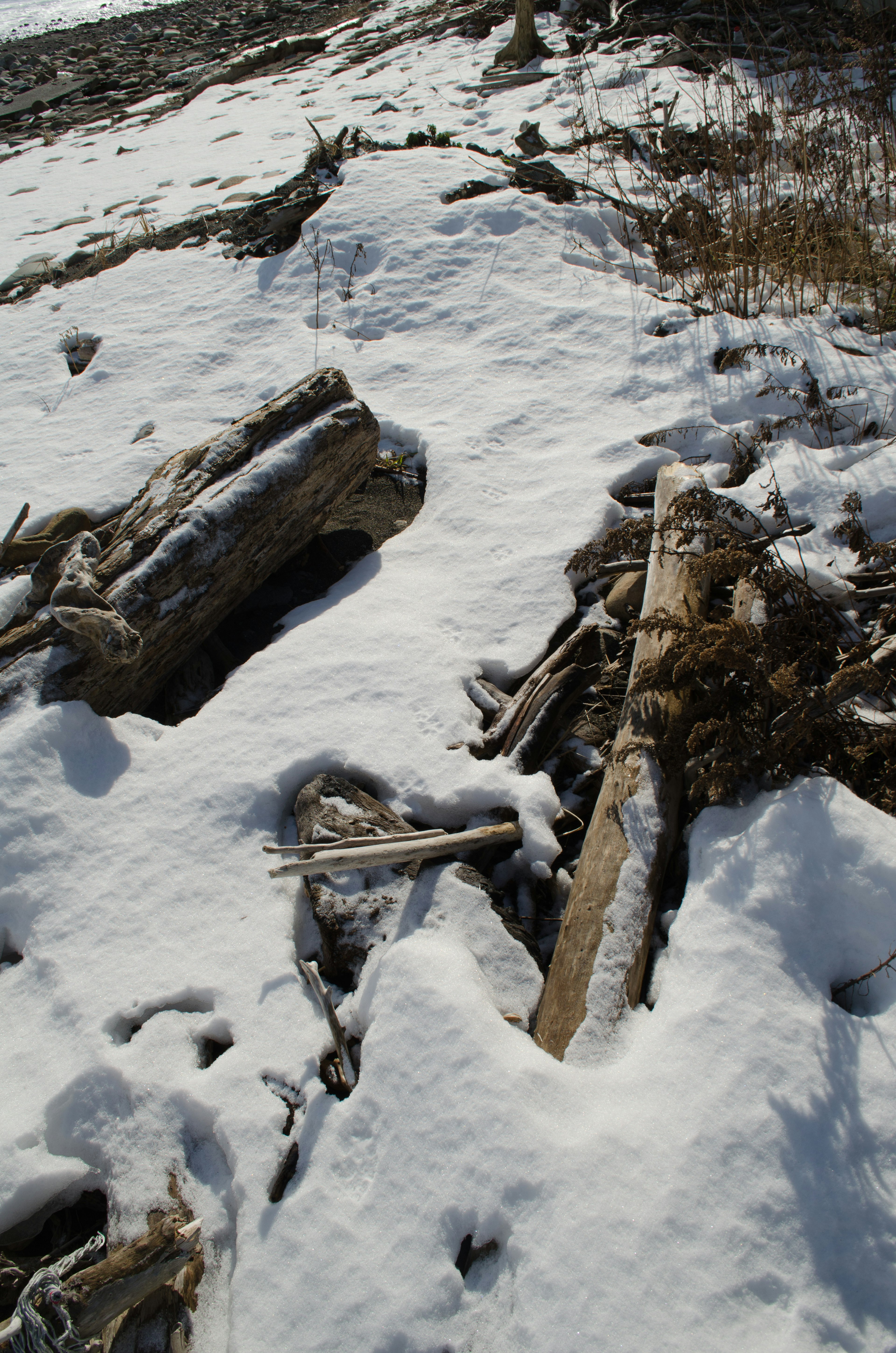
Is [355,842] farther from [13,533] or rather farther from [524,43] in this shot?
[524,43]

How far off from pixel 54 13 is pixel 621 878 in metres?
41.4

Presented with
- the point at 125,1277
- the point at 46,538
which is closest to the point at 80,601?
the point at 46,538

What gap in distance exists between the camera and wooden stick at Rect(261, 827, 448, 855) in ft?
7.29

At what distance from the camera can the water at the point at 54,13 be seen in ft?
83.1

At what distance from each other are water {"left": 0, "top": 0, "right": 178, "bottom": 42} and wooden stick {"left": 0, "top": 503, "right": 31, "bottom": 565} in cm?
2872

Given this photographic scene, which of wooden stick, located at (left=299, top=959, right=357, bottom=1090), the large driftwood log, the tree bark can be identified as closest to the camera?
wooden stick, located at (left=299, top=959, right=357, bottom=1090)

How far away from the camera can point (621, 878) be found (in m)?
2.08

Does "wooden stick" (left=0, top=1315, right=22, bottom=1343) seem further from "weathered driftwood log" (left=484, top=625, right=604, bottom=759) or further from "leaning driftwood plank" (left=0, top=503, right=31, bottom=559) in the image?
"leaning driftwood plank" (left=0, top=503, right=31, bottom=559)

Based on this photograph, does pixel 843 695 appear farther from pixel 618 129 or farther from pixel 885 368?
pixel 618 129

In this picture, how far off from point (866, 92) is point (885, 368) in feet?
9.55

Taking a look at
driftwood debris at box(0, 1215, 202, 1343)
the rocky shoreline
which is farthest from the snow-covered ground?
the rocky shoreline

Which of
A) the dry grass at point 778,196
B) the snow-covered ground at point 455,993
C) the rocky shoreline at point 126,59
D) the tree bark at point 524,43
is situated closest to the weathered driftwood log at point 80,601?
the snow-covered ground at point 455,993

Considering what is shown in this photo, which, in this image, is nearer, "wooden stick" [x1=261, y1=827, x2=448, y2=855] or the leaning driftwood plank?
"wooden stick" [x1=261, y1=827, x2=448, y2=855]

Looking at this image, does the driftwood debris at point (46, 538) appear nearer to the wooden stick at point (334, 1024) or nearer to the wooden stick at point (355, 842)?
the wooden stick at point (355, 842)
